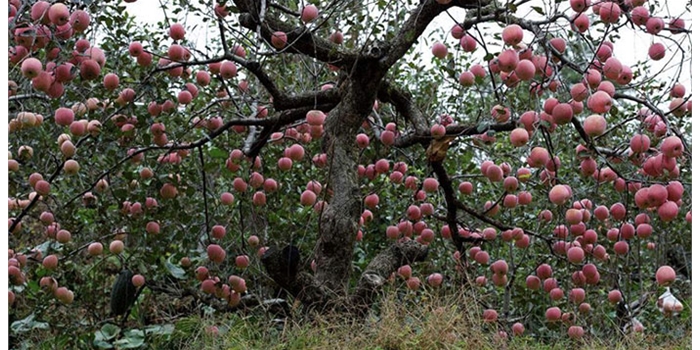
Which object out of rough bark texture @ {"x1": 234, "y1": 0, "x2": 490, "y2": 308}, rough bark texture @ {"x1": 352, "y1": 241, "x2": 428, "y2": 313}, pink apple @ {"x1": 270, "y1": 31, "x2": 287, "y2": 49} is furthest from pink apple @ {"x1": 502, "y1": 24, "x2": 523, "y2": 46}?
rough bark texture @ {"x1": 352, "y1": 241, "x2": 428, "y2": 313}

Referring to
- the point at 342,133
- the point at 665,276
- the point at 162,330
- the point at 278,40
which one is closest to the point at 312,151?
the point at 342,133

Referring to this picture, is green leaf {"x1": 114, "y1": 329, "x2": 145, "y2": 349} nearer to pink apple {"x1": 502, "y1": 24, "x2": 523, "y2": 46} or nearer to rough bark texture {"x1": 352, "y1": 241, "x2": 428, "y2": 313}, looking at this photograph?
rough bark texture {"x1": 352, "y1": 241, "x2": 428, "y2": 313}

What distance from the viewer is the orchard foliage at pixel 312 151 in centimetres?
171

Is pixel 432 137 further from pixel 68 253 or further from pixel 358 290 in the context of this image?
pixel 68 253

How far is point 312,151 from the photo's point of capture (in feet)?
10.2

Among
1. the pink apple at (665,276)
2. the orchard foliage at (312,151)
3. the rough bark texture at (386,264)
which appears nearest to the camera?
the orchard foliage at (312,151)

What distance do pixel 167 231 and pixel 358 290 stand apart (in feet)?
2.07

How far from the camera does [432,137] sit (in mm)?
2238

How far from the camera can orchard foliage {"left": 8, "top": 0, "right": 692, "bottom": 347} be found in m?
1.71

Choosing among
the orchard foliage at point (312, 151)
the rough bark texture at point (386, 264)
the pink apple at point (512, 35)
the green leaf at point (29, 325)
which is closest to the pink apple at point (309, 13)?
the orchard foliage at point (312, 151)

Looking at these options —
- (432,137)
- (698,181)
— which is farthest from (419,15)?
(698,181)

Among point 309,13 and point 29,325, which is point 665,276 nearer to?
point 309,13

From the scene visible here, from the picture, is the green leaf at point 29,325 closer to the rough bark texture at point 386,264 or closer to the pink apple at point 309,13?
the rough bark texture at point 386,264

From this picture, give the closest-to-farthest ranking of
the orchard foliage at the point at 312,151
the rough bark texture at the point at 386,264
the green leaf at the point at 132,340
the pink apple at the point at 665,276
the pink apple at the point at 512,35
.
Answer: the pink apple at the point at 512,35 < the orchard foliage at the point at 312,151 < the pink apple at the point at 665,276 < the rough bark texture at the point at 386,264 < the green leaf at the point at 132,340
